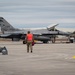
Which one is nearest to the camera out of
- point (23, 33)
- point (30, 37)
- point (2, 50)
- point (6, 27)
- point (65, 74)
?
point (65, 74)

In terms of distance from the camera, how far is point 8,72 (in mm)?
13383

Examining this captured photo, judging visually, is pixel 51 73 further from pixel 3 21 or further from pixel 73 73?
pixel 3 21

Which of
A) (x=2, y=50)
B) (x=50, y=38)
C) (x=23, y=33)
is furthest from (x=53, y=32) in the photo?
(x=2, y=50)

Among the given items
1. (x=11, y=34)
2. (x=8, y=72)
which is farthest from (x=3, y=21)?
(x=8, y=72)

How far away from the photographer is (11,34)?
6178cm

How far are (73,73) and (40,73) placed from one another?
1195mm

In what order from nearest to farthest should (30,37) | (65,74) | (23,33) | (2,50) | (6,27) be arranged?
(65,74)
(2,50)
(30,37)
(23,33)
(6,27)

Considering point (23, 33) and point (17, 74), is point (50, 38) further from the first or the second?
point (17, 74)

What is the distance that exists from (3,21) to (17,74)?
56148 millimetres

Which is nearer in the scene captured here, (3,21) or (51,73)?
(51,73)

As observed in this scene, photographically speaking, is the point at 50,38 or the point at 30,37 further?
the point at 50,38

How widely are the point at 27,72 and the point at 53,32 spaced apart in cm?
4825

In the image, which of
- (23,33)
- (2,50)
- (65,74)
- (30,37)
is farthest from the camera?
(23,33)

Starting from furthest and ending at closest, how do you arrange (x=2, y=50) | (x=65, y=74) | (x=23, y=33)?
1. (x=23, y=33)
2. (x=2, y=50)
3. (x=65, y=74)
